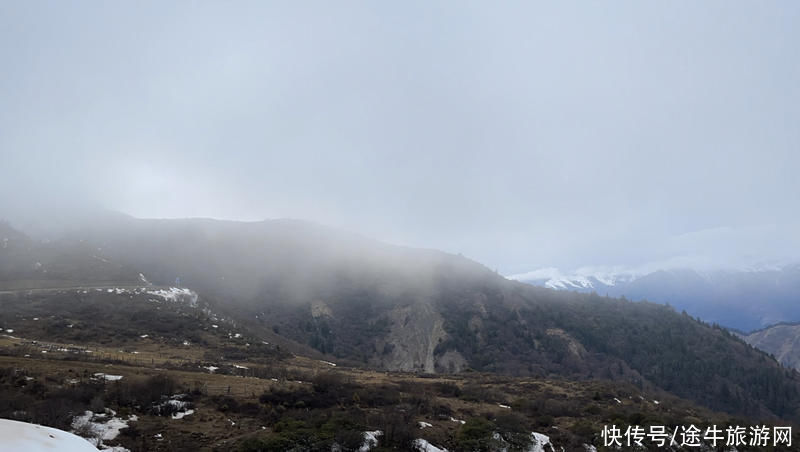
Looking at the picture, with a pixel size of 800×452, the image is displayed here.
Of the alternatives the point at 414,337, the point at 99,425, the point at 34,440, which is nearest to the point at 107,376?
the point at 99,425

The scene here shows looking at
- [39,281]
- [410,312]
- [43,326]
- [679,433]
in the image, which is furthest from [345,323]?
[679,433]

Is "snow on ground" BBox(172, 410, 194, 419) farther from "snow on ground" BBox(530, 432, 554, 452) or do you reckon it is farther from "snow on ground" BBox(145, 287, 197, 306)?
"snow on ground" BBox(145, 287, 197, 306)

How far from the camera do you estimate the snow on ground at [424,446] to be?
58.3ft

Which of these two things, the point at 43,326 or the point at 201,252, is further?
the point at 201,252

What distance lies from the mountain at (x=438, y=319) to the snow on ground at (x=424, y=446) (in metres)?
84.8

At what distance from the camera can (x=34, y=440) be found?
17.5 ft

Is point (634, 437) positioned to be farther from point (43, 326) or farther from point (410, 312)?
point (410, 312)

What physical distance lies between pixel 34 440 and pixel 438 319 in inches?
5666

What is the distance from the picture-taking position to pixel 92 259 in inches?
3391

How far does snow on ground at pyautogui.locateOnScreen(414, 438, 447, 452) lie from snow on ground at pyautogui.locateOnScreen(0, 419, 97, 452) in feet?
46.6

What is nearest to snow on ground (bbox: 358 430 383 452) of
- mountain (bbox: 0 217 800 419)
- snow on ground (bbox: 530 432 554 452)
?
snow on ground (bbox: 530 432 554 452)

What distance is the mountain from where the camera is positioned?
4793 inches

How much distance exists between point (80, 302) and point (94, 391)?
45.9 meters

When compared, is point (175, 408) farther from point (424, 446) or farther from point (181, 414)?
point (424, 446)
